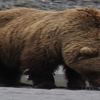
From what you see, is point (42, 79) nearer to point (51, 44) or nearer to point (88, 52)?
point (51, 44)

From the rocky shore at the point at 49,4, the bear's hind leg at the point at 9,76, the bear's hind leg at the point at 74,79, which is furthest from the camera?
A: the rocky shore at the point at 49,4

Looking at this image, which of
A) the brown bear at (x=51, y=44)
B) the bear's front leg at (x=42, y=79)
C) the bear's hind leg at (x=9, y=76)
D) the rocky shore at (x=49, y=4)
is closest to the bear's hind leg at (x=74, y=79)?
the brown bear at (x=51, y=44)

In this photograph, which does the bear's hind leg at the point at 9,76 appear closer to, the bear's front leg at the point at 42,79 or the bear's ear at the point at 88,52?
the bear's front leg at the point at 42,79

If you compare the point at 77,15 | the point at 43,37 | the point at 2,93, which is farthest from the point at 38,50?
the point at 2,93

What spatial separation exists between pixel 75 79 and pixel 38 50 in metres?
0.76

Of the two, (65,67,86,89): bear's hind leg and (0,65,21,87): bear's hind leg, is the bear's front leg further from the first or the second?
(0,65,21,87): bear's hind leg

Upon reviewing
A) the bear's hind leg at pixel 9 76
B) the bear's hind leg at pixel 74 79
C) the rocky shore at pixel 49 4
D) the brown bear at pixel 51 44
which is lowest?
the rocky shore at pixel 49 4

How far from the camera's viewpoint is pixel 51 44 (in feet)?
22.3

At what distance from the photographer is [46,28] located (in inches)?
274

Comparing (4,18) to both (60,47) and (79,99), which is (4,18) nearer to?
(60,47)

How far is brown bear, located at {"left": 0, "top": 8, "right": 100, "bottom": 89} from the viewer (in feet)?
21.6

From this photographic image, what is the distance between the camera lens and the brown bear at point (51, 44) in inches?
259

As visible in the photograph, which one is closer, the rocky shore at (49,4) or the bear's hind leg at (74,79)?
the bear's hind leg at (74,79)

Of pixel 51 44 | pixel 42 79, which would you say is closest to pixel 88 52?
pixel 51 44
